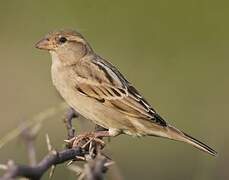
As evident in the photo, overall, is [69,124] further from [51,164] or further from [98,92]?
[98,92]

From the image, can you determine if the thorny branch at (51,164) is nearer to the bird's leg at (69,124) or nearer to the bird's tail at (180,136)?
the bird's leg at (69,124)

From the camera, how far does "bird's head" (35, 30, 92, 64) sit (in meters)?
4.76

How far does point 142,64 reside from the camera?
10719mm

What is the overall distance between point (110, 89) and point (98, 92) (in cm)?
6

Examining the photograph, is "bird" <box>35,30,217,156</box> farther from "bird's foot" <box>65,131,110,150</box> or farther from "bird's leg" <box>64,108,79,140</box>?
"bird's leg" <box>64,108,79,140</box>

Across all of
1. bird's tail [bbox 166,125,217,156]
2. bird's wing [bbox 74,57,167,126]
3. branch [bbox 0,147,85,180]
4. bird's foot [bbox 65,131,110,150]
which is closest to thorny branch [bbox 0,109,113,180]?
branch [bbox 0,147,85,180]

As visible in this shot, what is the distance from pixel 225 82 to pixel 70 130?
6.73 metres

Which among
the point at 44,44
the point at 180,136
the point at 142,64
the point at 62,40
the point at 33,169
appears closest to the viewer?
the point at 33,169

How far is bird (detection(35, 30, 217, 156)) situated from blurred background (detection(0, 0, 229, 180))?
1398 millimetres

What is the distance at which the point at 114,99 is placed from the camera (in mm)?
4797

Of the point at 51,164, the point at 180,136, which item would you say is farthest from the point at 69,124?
the point at 180,136

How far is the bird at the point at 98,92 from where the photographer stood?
4.63 metres

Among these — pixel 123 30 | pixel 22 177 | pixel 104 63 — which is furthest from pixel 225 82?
pixel 22 177

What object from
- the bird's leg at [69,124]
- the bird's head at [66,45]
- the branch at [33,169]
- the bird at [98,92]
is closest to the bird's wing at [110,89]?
the bird at [98,92]
